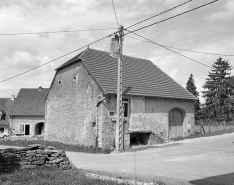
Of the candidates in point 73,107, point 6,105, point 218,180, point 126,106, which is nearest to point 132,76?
point 126,106

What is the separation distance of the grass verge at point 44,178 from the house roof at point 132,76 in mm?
9132

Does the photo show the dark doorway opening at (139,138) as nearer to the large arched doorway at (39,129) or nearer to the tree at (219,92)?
the large arched doorway at (39,129)

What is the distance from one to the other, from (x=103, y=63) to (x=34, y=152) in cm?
1205

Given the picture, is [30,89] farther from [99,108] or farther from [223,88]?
[223,88]

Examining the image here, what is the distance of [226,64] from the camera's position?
4691cm

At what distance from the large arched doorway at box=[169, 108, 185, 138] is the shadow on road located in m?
12.9

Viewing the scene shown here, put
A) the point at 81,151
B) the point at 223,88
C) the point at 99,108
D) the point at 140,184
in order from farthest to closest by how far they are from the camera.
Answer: the point at 223,88, the point at 99,108, the point at 81,151, the point at 140,184

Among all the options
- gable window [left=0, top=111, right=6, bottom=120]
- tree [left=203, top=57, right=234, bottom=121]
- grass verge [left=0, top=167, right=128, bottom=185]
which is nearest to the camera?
grass verge [left=0, top=167, right=128, bottom=185]

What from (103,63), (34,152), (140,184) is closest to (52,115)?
(103,63)

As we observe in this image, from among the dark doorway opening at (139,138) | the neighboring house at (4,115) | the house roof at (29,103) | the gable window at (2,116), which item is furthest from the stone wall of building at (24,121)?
the dark doorway opening at (139,138)

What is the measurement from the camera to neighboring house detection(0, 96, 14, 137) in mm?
36156

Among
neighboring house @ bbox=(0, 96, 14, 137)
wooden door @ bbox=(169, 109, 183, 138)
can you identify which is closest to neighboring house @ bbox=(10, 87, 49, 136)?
neighboring house @ bbox=(0, 96, 14, 137)

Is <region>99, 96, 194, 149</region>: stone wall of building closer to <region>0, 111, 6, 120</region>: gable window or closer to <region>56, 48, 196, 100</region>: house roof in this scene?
<region>56, 48, 196, 100</region>: house roof

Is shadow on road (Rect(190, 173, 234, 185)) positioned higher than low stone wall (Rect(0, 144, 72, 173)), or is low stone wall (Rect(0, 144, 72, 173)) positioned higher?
low stone wall (Rect(0, 144, 72, 173))
